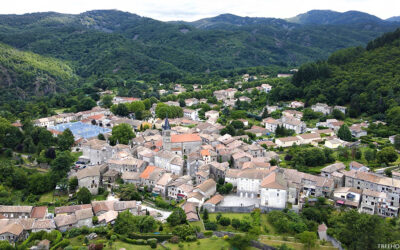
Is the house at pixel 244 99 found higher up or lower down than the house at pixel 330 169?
higher up

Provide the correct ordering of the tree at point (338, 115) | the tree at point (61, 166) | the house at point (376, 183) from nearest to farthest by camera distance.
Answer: the house at point (376, 183) < the tree at point (61, 166) < the tree at point (338, 115)

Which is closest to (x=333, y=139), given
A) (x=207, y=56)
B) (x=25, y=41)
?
(x=207, y=56)

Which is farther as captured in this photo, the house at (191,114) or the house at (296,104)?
the house at (296,104)

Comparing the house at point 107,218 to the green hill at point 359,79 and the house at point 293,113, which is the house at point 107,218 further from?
the green hill at point 359,79

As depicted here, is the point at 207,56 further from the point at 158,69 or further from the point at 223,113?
the point at 223,113

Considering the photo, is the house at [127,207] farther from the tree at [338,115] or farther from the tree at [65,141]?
the tree at [338,115]

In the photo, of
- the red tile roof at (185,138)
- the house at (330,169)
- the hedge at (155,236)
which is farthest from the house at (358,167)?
the hedge at (155,236)

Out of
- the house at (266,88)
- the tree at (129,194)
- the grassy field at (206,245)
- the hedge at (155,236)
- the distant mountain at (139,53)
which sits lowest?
the grassy field at (206,245)

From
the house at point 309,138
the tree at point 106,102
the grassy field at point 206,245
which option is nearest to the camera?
the grassy field at point 206,245
